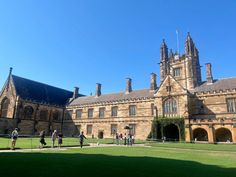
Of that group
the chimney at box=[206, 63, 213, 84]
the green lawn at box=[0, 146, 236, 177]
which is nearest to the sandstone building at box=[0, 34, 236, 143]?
the chimney at box=[206, 63, 213, 84]

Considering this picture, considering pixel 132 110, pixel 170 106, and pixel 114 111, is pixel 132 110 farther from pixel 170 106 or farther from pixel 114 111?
pixel 170 106

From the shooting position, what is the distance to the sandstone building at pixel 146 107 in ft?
104

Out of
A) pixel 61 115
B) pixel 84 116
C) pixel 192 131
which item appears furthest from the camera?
pixel 61 115

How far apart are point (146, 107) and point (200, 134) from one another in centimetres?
1040

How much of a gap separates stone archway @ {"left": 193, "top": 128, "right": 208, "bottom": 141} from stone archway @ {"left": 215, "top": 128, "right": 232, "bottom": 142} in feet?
5.54

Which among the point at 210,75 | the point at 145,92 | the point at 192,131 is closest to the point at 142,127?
the point at 145,92

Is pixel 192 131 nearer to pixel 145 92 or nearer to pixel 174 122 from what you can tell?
pixel 174 122

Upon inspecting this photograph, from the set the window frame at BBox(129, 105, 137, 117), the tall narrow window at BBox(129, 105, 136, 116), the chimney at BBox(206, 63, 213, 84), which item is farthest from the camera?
the tall narrow window at BBox(129, 105, 136, 116)

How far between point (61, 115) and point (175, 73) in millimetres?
28521

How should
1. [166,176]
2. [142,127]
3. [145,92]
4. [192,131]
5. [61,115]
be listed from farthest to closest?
1. [61,115]
2. [145,92]
3. [142,127]
4. [192,131]
5. [166,176]

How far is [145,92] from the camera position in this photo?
137 feet

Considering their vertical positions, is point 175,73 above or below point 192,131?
above

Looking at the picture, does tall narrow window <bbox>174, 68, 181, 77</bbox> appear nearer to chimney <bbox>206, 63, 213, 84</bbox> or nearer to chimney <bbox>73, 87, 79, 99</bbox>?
chimney <bbox>206, 63, 213, 84</bbox>

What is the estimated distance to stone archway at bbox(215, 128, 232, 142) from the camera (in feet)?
100.0
